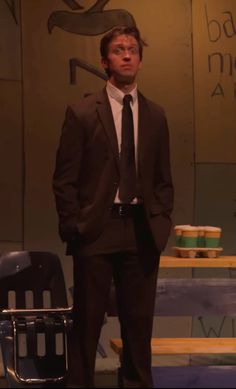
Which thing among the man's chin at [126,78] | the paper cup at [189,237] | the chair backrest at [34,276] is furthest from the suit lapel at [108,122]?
the paper cup at [189,237]

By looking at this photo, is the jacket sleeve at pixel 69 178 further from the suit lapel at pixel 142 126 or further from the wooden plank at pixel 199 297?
the wooden plank at pixel 199 297

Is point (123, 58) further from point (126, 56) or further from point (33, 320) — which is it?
point (33, 320)

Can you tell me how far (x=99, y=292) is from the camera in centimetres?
271

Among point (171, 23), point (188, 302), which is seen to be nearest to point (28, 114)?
point (171, 23)

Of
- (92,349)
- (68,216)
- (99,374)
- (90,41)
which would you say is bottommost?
(99,374)

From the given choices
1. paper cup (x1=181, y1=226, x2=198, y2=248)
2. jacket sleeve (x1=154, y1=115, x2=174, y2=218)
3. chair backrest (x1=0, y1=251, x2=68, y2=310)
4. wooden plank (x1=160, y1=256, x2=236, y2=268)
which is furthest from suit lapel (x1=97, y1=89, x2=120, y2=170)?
paper cup (x1=181, y1=226, x2=198, y2=248)

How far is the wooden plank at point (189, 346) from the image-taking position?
3.37 metres

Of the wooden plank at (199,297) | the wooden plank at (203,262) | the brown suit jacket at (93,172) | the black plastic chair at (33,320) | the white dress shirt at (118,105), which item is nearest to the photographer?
the brown suit jacket at (93,172)

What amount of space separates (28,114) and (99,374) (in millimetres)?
1611

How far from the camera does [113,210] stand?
2.71 metres

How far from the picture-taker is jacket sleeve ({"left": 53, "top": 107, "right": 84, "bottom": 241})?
2.66 meters

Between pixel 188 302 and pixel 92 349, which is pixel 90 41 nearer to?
pixel 188 302

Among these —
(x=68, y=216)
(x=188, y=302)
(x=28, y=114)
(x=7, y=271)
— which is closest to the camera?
(x=68, y=216)

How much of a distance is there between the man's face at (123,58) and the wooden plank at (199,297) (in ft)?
4.26
